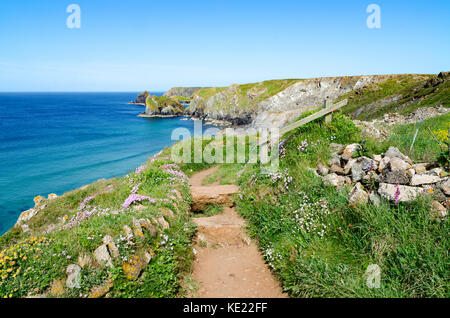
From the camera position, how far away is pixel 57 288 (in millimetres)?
3832

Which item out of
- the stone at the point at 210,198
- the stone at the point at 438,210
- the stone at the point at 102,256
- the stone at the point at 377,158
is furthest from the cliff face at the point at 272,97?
the stone at the point at 102,256

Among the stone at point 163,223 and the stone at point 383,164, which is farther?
the stone at point 383,164

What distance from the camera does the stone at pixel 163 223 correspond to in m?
5.85

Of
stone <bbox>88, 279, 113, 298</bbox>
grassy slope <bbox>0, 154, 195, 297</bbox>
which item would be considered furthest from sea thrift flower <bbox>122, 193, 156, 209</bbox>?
stone <bbox>88, 279, 113, 298</bbox>

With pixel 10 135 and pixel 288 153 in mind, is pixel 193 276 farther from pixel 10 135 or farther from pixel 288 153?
pixel 10 135

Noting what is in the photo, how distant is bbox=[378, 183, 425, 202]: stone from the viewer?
5000 millimetres

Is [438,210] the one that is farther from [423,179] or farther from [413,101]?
[413,101]

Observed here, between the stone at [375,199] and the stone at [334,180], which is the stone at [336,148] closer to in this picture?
the stone at [334,180]

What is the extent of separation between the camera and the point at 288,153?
9.19 metres

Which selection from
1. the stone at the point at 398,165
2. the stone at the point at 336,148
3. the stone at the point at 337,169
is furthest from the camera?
the stone at the point at 336,148

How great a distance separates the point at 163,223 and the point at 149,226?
56 centimetres

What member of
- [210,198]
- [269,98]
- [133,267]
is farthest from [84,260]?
[269,98]

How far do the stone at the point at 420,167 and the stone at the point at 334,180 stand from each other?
5.49 feet

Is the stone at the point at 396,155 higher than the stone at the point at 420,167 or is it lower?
higher
